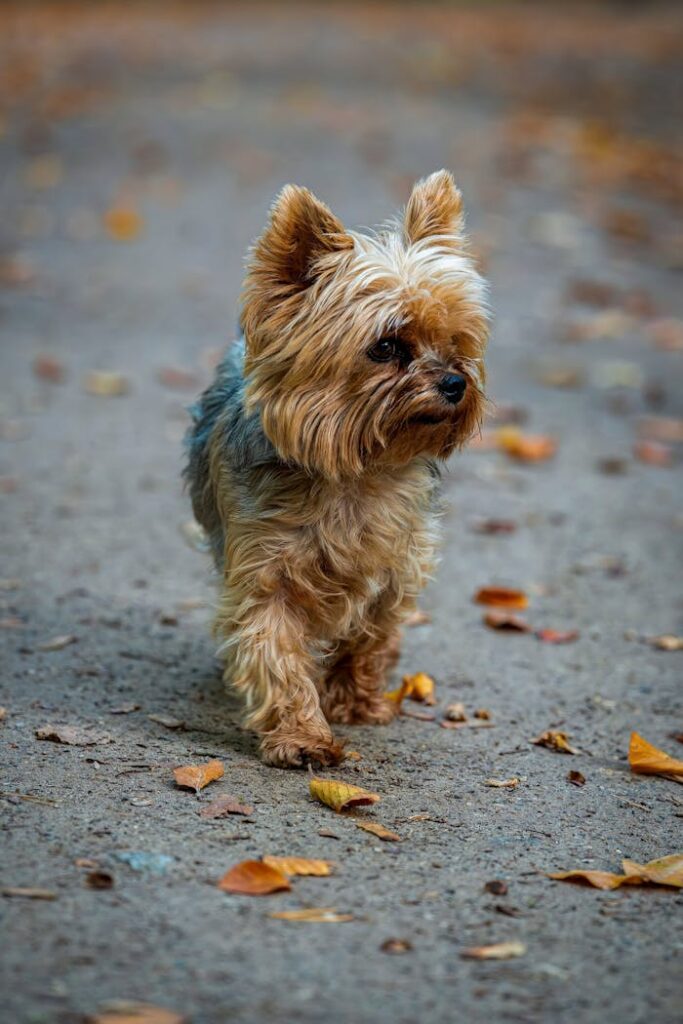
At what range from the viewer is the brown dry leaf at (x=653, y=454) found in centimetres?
987

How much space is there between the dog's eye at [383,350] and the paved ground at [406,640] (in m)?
1.50

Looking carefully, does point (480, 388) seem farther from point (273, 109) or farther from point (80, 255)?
point (273, 109)

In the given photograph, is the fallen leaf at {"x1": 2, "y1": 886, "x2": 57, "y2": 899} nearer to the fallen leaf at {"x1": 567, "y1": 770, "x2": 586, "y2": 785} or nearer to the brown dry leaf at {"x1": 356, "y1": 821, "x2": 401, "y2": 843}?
the brown dry leaf at {"x1": 356, "y1": 821, "x2": 401, "y2": 843}

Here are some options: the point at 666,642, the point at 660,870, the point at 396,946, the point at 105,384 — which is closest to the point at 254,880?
the point at 396,946

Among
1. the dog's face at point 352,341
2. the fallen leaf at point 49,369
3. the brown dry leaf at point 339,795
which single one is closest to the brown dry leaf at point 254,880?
the brown dry leaf at point 339,795

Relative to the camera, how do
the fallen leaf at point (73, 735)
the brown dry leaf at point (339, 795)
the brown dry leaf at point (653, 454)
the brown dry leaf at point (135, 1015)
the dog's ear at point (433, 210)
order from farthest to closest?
the brown dry leaf at point (653, 454)
the dog's ear at point (433, 210)
the fallen leaf at point (73, 735)
the brown dry leaf at point (339, 795)
the brown dry leaf at point (135, 1015)

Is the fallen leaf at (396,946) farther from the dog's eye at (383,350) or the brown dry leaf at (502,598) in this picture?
the brown dry leaf at (502,598)

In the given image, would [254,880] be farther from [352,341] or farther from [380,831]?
[352,341]

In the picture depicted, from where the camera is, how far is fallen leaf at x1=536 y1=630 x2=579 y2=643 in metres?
6.83

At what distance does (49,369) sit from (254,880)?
761cm

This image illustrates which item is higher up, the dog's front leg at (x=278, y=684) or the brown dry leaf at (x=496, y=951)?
the dog's front leg at (x=278, y=684)

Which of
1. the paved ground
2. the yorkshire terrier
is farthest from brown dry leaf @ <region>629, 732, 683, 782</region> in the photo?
the yorkshire terrier

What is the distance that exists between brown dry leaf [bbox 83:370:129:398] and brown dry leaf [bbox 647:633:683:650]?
17.0ft

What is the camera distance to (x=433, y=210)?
5191mm
